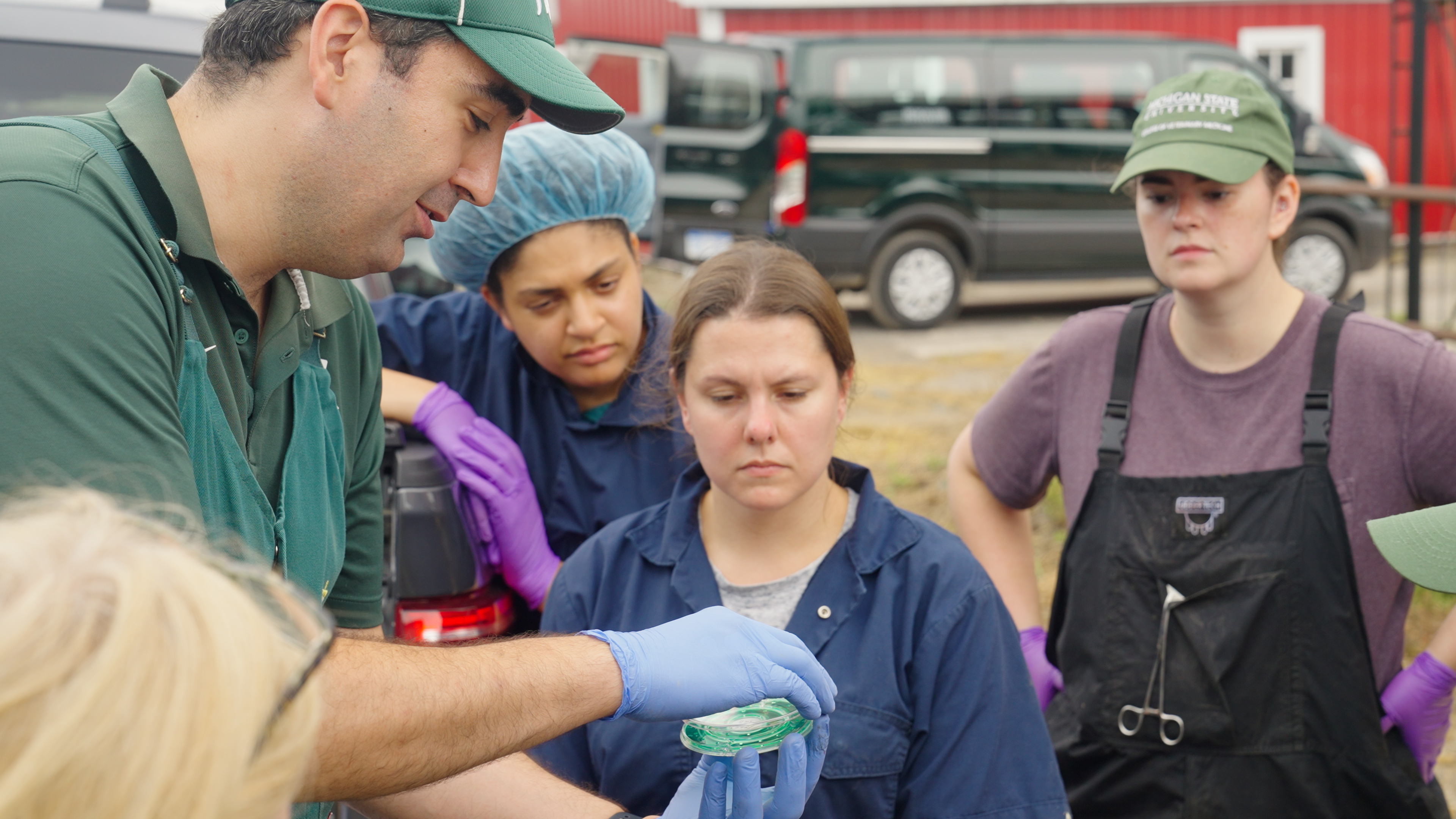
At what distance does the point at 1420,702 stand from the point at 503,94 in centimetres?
203

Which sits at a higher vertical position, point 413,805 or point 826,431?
point 826,431

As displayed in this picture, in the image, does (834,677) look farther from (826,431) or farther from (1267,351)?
(1267,351)

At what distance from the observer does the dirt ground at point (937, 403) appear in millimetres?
4641

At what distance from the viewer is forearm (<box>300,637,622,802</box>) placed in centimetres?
133

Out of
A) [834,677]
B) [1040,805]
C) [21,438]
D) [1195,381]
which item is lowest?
[1040,805]

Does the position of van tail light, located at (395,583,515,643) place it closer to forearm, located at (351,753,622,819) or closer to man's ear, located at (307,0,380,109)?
forearm, located at (351,753,622,819)

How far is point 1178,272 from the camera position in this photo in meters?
2.48

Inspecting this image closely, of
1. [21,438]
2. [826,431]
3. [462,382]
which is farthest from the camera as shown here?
[462,382]

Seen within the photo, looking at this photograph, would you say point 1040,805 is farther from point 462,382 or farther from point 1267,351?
point 462,382

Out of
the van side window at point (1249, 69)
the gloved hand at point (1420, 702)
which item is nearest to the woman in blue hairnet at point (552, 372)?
the gloved hand at point (1420, 702)

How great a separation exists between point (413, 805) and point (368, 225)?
0.91 meters

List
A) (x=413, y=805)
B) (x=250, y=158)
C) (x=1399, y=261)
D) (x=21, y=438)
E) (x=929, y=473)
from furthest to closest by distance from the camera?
(x=1399, y=261)
(x=929, y=473)
(x=413, y=805)
(x=250, y=158)
(x=21, y=438)

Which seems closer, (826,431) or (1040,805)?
(1040,805)

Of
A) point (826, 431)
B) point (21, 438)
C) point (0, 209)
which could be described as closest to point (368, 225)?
point (0, 209)
